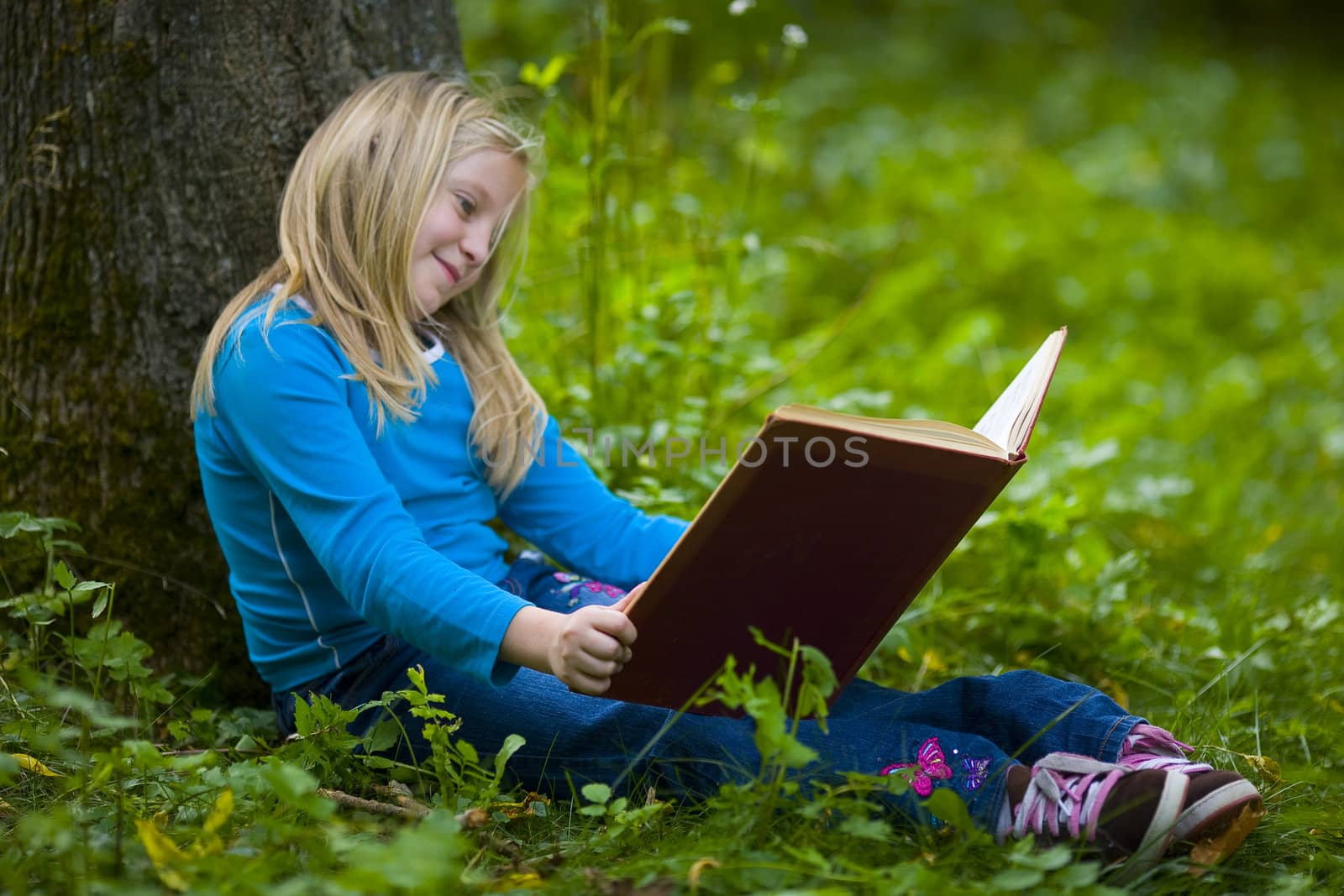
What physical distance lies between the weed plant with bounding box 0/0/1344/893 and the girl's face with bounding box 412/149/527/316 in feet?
1.41

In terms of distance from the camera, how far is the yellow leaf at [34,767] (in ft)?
5.17

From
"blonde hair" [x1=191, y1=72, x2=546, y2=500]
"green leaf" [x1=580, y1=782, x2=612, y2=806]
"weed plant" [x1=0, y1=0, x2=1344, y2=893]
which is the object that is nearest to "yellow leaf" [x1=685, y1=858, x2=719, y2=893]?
"weed plant" [x1=0, y1=0, x2=1344, y2=893]

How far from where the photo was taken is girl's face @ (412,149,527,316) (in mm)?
1822

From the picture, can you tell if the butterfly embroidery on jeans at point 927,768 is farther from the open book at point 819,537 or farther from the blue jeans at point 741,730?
the open book at point 819,537

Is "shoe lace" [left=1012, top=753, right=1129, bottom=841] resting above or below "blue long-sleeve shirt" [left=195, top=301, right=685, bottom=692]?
below

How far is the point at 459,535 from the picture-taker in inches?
73.8

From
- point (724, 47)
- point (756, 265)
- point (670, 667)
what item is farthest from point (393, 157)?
point (724, 47)

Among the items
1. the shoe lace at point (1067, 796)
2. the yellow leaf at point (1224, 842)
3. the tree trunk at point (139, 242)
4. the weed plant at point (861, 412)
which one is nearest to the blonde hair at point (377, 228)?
the tree trunk at point (139, 242)

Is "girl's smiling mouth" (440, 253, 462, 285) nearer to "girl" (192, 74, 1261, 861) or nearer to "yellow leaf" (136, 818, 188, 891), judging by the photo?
"girl" (192, 74, 1261, 861)

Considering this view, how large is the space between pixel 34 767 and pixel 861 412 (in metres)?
1.94

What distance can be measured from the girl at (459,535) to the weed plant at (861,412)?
0.08 meters

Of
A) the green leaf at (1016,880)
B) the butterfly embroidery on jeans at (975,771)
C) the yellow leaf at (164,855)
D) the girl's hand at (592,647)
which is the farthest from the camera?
the butterfly embroidery on jeans at (975,771)

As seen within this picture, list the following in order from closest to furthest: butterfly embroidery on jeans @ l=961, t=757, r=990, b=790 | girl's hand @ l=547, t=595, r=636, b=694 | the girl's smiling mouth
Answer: girl's hand @ l=547, t=595, r=636, b=694 < butterfly embroidery on jeans @ l=961, t=757, r=990, b=790 < the girl's smiling mouth

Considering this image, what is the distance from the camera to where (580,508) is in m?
2.04
